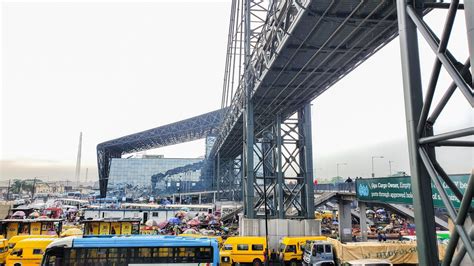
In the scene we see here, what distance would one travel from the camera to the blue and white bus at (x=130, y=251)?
46.4 ft

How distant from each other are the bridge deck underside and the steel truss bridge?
4 cm

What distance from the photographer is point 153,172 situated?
328 feet

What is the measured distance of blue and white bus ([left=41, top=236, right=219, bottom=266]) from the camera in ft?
46.4

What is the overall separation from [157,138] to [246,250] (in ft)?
241

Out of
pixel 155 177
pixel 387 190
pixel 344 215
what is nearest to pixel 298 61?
pixel 387 190

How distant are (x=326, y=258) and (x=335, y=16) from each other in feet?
42.7

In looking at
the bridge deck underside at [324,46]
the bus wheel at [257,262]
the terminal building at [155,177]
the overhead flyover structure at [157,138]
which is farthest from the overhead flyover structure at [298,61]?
the terminal building at [155,177]

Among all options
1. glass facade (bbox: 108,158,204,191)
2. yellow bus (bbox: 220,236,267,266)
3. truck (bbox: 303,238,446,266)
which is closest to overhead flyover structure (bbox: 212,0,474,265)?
yellow bus (bbox: 220,236,267,266)

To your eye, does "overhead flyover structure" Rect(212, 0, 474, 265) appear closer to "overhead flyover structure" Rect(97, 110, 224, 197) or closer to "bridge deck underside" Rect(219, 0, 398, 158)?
"bridge deck underside" Rect(219, 0, 398, 158)

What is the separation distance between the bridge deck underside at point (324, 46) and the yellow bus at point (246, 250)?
10.6 metres

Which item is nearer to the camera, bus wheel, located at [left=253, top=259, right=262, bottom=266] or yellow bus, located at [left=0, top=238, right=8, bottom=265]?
yellow bus, located at [left=0, top=238, right=8, bottom=265]

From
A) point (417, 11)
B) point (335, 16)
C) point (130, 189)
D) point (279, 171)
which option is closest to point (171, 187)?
point (130, 189)

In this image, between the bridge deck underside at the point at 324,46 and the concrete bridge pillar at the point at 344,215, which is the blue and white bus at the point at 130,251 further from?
the concrete bridge pillar at the point at 344,215

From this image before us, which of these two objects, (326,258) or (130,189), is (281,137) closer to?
(326,258)
